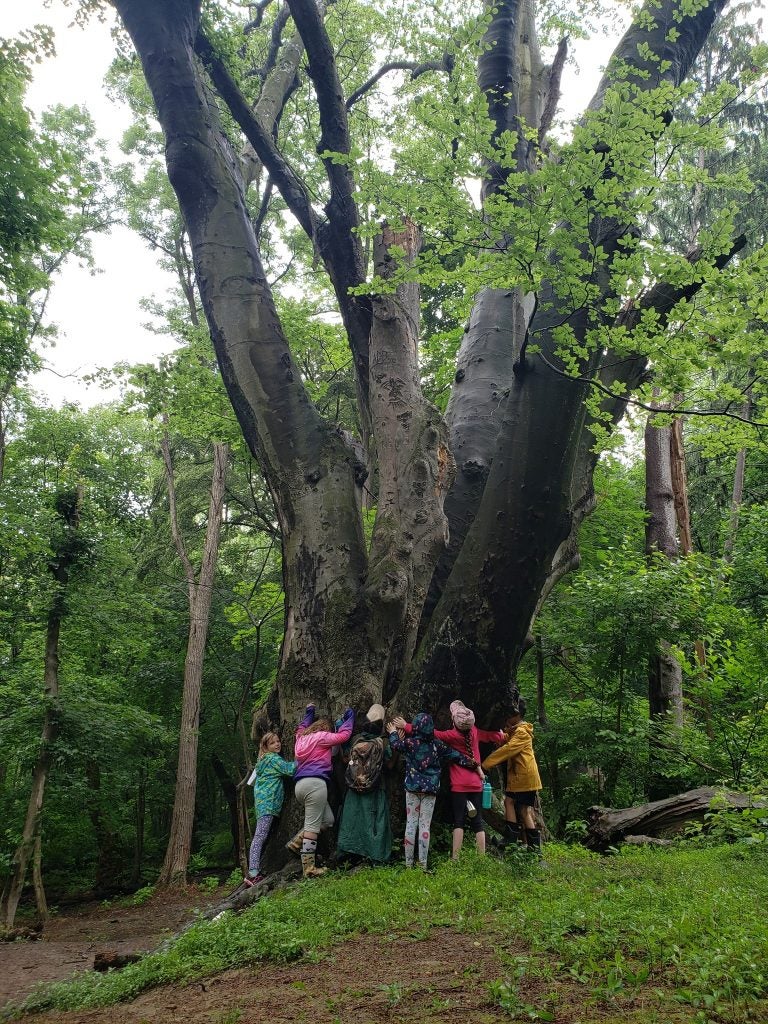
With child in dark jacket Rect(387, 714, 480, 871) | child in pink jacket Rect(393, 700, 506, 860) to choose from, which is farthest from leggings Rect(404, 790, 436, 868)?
child in pink jacket Rect(393, 700, 506, 860)

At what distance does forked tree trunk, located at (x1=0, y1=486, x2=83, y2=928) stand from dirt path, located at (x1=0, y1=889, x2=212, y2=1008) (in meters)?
1.20

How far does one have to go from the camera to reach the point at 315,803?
5.13m

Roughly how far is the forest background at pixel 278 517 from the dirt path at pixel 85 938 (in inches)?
44.5

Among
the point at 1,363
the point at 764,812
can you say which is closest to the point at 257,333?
the point at 764,812

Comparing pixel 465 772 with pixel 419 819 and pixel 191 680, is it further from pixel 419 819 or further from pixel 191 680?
pixel 191 680

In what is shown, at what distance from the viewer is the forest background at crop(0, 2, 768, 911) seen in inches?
198

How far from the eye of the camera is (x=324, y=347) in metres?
12.0

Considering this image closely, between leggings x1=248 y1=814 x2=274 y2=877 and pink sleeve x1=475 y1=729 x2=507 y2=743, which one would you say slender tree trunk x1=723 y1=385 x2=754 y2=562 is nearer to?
pink sleeve x1=475 y1=729 x2=507 y2=743

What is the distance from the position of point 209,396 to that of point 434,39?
206 inches

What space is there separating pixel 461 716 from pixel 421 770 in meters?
0.52

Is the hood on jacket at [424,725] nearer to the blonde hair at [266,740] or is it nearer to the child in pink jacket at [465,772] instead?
the child in pink jacket at [465,772]

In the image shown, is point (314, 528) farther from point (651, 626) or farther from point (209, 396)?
point (651, 626)

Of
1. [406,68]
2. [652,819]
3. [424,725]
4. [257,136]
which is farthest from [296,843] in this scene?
[406,68]

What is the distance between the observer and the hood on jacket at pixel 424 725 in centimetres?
510
